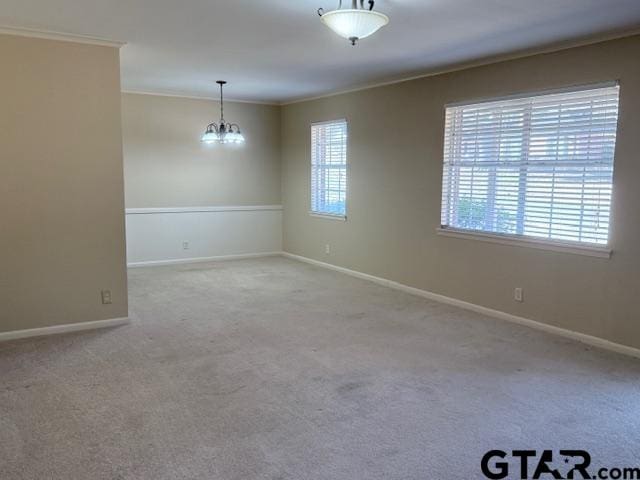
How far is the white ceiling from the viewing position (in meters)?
3.21

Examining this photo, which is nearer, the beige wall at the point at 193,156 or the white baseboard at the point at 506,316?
the white baseboard at the point at 506,316

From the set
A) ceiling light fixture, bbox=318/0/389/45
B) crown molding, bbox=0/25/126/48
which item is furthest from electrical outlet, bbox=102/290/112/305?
ceiling light fixture, bbox=318/0/389/45

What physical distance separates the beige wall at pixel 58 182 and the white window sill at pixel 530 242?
3296mm

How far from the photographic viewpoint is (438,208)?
5379 mm

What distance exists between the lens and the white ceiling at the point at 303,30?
10.5ft

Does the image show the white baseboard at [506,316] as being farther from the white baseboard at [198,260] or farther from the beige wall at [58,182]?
the beige wall at [58,182]

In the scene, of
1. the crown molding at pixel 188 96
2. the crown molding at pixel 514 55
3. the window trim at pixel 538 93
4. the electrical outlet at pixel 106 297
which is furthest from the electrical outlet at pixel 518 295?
the crown molding at pixel 188 96

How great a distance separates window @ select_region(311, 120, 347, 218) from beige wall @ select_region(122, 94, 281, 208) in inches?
39.2

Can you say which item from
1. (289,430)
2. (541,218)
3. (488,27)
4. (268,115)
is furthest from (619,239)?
(268,115)

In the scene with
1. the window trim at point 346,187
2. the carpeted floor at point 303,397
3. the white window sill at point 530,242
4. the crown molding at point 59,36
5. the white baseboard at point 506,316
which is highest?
the crown molding at point 59,36

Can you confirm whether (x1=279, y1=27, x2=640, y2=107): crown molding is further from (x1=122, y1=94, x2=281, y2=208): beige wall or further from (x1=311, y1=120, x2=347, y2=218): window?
(x1=122, y1=94, x2=281, y2=208): beige wall

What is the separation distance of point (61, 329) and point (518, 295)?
4094 mm

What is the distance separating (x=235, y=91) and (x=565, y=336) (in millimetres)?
5101

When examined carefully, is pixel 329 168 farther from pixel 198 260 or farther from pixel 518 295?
pixel 518 295
